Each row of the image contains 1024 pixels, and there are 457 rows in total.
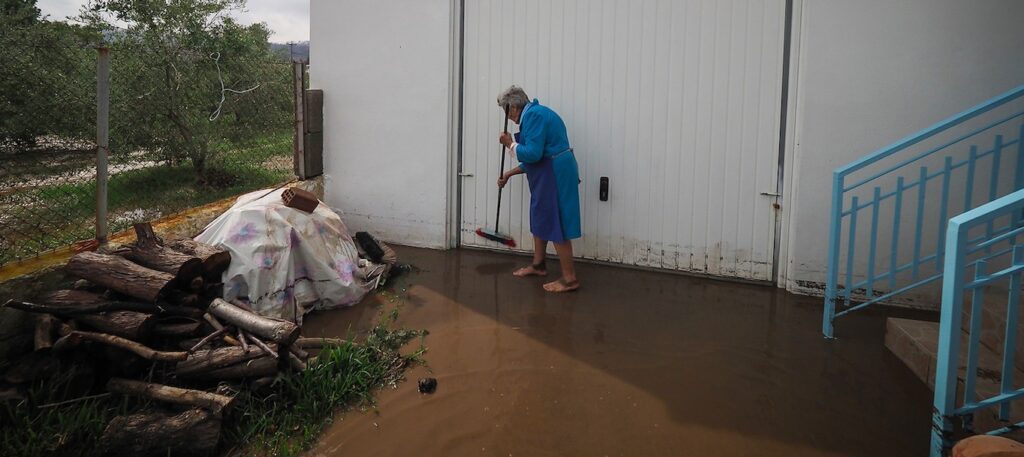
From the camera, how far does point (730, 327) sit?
4809 millimetres

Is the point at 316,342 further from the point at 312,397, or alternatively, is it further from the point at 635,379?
the point at 635,379

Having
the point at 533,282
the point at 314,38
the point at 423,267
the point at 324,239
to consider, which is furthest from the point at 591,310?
the point at 314,38

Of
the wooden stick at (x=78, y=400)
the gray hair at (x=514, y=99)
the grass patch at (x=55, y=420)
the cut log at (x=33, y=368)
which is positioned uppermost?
the gray hair at (x=514, y=99)

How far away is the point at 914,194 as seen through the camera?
5.04 meters

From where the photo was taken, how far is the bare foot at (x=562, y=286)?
5535 mm

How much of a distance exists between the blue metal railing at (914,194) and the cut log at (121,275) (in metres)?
4.06

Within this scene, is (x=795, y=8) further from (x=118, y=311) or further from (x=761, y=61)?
(x=118, y=311)

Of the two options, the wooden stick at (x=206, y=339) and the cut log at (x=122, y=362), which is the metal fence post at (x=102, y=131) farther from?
the wooden stick at (x=206, y=339)

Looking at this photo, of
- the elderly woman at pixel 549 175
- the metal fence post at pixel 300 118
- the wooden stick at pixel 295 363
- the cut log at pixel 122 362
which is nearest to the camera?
the cut log at pixel 122 362

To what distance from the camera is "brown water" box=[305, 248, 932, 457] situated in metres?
3.34

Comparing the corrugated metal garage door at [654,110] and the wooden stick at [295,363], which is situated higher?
the corrugated metal garage door at [654,110]

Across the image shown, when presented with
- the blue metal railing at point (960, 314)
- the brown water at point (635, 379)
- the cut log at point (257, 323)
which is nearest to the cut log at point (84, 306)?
the cut log at point (257, 323)

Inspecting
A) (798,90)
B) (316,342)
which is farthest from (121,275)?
(798,90)

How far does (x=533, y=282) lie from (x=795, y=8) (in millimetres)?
2970
